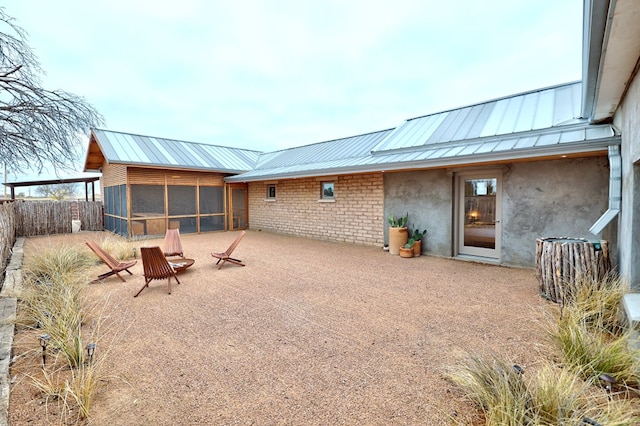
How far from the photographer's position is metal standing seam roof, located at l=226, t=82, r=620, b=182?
18.4 feet

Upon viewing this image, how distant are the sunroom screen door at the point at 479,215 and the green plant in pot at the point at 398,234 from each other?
54.0 inches

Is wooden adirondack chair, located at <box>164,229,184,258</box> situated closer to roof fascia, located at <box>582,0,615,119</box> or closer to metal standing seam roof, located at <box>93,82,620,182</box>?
metal standing seam roof, located at <box>93,82,620,182</box>

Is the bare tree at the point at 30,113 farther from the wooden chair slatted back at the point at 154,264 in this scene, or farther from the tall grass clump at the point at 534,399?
the tall grass clump at the point at 534,399

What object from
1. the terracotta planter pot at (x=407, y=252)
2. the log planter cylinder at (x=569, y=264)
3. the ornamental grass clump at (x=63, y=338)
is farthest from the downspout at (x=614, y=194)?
the ornamental grass clump at (x=63, y=338)

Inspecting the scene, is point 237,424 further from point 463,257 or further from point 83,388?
point 463,257

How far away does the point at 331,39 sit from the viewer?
50.1ft

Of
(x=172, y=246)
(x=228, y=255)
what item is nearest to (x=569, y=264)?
(x=228, y=255)

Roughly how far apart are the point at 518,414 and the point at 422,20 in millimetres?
13861

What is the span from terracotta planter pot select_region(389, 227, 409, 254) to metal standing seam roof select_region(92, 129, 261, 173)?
8.64 meters

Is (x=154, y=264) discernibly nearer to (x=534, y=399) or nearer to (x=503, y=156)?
(x=534, y=399)

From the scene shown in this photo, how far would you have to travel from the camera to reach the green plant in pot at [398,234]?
8.35 m

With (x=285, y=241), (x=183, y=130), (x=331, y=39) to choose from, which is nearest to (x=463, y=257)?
(x=285, y=241)

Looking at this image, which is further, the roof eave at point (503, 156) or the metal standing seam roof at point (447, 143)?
the metal standing seam roof at point (447, 143)

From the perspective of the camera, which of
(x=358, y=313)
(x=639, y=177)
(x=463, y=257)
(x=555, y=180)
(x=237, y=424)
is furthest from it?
(x=463, y=257)
